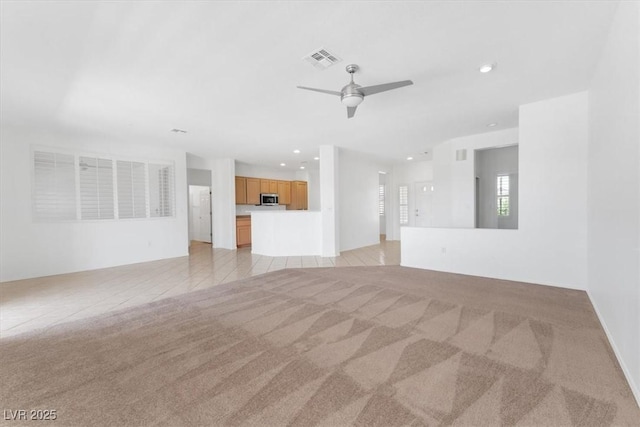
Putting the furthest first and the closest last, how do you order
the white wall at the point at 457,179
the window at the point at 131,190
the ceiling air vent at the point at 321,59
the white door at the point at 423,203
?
the white door at the point at 423,203
the window at the point at 131,190
the white wall at the point at 457,179
the ceiling air vent at the point at 321,59

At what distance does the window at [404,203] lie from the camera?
9.44 m

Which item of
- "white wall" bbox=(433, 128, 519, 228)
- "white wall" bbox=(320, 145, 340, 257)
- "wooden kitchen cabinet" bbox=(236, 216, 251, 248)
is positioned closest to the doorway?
"wooden kitchen cabinet" bbox=(236, 216, 251, 248)

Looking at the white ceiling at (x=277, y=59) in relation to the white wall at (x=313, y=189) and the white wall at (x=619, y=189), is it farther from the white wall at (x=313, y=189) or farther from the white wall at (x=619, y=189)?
the white wall at (x=313, y=189)

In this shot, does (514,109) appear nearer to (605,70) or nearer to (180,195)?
(605,70)

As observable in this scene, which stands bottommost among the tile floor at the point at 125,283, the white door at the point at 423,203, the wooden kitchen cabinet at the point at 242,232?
the tile floor at the point at 125,283

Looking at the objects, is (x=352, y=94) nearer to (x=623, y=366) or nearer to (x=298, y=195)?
(x=623, y=366)

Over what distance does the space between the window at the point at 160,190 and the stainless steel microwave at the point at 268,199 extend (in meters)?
3.09

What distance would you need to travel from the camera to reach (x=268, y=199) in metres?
9.52

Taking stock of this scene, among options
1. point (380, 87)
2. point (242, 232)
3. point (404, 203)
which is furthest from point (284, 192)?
point (380, 87)

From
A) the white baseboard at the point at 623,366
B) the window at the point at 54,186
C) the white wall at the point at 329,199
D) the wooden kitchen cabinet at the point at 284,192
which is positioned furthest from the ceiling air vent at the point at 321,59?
the wooden kitchen cabinet at the point at 284,192

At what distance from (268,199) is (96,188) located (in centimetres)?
479

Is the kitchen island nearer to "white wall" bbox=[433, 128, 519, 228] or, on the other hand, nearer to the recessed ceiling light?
"white wall" bbox=[433, 128, 519, 228]

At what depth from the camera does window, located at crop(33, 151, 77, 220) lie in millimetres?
5051

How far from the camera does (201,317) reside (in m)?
2.95
